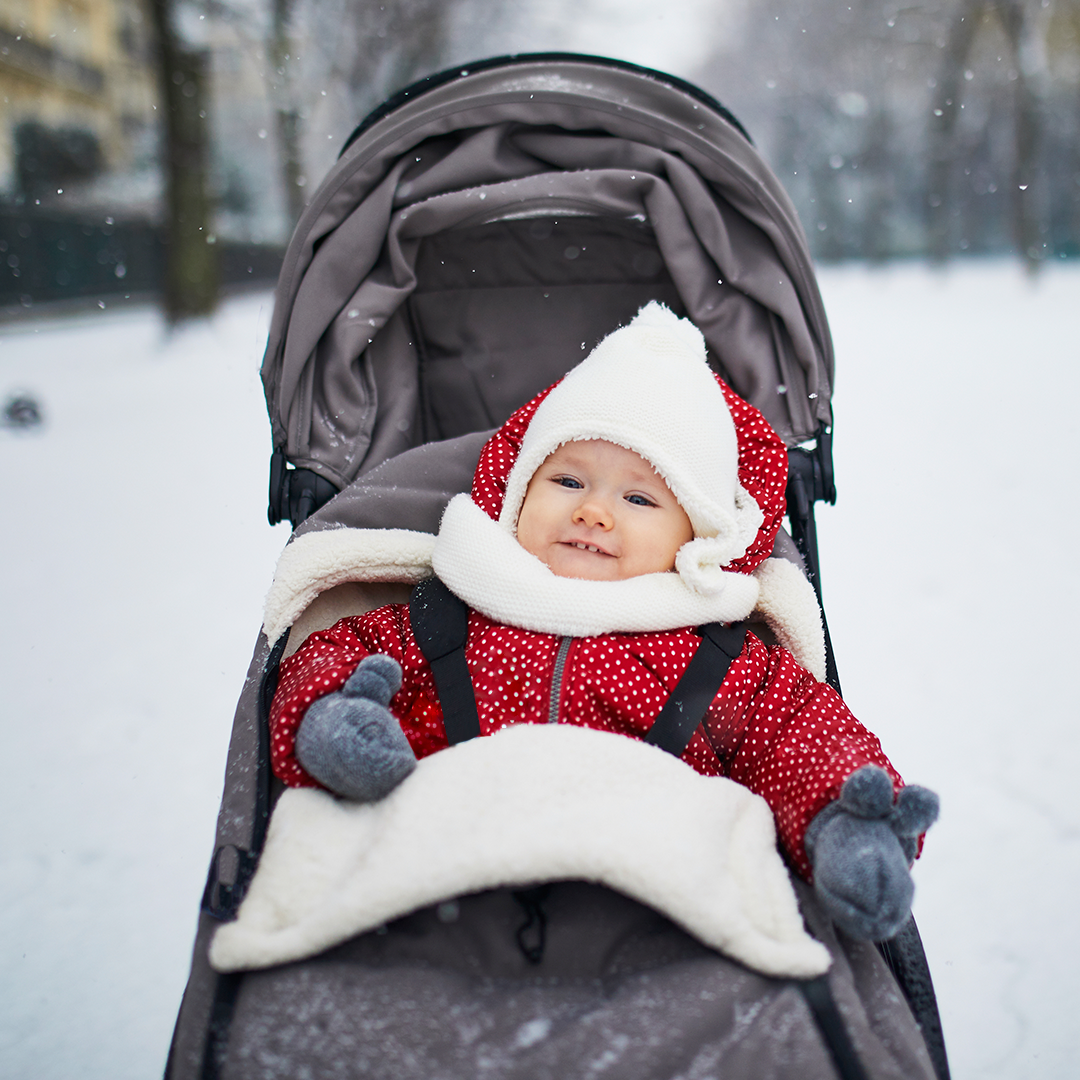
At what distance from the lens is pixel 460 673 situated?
4.82 feet

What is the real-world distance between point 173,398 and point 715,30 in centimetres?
1484

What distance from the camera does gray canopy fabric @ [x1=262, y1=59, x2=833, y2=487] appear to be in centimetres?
188

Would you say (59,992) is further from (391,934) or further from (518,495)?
(518,495)

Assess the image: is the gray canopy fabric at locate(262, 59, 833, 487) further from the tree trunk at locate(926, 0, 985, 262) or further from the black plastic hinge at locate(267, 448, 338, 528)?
the tree trunk at locate(926, 0, 985, 262)

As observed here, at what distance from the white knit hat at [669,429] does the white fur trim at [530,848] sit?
1.43 ft

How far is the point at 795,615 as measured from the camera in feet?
5.29

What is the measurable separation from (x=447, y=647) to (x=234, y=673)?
1.92 m

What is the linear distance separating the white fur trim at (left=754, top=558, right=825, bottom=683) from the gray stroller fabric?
58 cm

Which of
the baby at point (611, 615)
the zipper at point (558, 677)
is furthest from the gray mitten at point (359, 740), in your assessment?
the zipper at point (558, 677)

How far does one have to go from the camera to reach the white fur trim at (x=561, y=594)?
4.79 feet

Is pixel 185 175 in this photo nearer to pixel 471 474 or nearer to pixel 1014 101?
pixel 471 474

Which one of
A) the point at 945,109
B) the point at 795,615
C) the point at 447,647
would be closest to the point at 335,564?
the point at 447,647

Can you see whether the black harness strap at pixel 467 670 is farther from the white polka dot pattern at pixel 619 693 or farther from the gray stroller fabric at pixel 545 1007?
the gray stroller fabric at pixel 545 1007

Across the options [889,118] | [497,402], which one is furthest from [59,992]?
[889,118]
